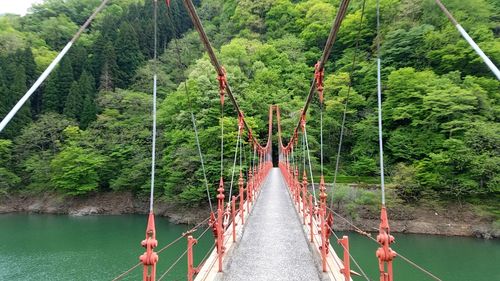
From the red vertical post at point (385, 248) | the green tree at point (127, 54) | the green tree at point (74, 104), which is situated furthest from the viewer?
the green tree at point (127, 54)

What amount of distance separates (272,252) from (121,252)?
33.3ft

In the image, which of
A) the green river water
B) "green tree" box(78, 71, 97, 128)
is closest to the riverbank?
the green river water

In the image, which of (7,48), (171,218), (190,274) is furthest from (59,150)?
(190,274)

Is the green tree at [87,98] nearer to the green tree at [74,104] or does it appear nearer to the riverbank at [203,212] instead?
the green tree at [74,104]

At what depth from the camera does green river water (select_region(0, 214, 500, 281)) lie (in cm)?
985

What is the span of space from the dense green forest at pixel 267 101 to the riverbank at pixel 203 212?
2.03 feet

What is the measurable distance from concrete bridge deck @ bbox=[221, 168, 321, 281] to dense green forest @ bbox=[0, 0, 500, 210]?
9.68m

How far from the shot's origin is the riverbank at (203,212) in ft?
42.8

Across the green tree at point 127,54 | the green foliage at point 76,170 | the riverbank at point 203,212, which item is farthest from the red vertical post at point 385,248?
the green tree at point 127,54

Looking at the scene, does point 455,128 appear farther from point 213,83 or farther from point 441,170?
point 213,83

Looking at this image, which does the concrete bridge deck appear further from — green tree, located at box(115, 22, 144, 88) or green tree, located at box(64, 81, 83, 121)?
green tree, located at box(115, 22, 144, 88)

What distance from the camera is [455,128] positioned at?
45.7 ft

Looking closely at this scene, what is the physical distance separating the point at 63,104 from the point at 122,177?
1045 cm

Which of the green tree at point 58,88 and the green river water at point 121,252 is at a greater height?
the green tree at point 58,88
